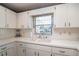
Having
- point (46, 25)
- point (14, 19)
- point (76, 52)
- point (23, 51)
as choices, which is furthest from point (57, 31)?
point (14, 19)

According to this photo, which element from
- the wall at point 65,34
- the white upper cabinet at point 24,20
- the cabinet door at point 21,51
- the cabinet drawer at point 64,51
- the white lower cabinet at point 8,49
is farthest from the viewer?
the white upper cabinet at point 24,20

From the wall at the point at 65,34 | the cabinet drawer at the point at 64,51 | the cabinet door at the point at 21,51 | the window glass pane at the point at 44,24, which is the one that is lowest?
the cabinet door at the point at 21,51

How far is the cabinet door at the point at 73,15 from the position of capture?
1664 mm

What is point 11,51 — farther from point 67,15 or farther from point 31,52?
point 67,15

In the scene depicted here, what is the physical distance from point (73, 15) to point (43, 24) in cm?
97

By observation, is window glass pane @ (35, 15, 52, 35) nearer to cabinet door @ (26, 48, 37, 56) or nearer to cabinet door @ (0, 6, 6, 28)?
cabinet door @ (26, 48, 37, 56)

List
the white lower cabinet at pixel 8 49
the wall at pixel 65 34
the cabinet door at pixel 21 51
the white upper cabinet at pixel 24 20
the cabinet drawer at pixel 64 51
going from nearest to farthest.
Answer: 1. the cabinet drawer at pixel 64 51
2. the white lower cabinet at pixel 8 49
3. the wall at pixel 65 34
4. the cabinet door at pixel 21 51
5. the white upper cabinet at pixel 24 20

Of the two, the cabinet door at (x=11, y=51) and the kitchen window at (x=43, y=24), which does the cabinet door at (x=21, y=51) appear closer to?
the cabinet door at (x=11, y=51)

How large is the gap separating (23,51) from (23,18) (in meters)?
1.07

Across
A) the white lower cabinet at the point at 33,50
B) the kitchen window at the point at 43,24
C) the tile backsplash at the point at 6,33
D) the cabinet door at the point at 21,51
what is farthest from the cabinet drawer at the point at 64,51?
the tile backsplash at the point at 6,33

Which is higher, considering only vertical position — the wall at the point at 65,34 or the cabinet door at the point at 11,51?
the wall at the point at 65,34

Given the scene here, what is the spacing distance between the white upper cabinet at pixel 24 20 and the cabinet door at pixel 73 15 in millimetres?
1237

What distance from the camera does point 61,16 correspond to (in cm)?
A: 180

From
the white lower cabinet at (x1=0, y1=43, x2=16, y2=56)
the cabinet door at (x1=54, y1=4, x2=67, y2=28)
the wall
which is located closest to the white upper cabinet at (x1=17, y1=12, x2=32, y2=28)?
the wall
